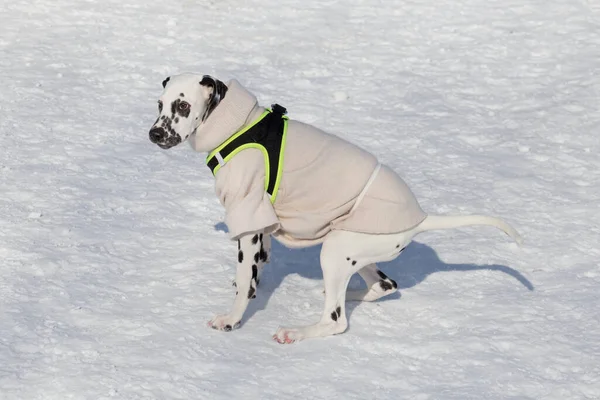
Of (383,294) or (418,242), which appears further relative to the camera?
(418,242)

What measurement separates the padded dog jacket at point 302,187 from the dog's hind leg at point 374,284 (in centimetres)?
49

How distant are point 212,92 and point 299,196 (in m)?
0.76

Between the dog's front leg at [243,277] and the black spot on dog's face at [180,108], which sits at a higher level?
the black spot on dog's face at [180,108]

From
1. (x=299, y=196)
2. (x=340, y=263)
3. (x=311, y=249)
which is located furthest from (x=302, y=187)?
(x=311, y=249)

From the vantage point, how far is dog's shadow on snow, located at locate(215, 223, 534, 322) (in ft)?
20.4

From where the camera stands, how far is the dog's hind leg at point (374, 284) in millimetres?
5852

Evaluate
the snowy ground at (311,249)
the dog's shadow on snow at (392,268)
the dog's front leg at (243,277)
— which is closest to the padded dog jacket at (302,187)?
the dog's front leg at (243,277)

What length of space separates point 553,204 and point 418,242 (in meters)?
1.28

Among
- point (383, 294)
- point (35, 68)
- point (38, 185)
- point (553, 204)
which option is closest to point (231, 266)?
point (383, 294)

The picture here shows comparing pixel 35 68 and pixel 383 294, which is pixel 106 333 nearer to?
pixel 383 294

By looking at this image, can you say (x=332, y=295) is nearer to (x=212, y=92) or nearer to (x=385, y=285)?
(x=385, y=285)

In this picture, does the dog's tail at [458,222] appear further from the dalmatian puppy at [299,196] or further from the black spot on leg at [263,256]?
the black spot on leg at [263,256]

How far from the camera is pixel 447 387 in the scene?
504 centimetres

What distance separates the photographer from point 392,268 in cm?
648
